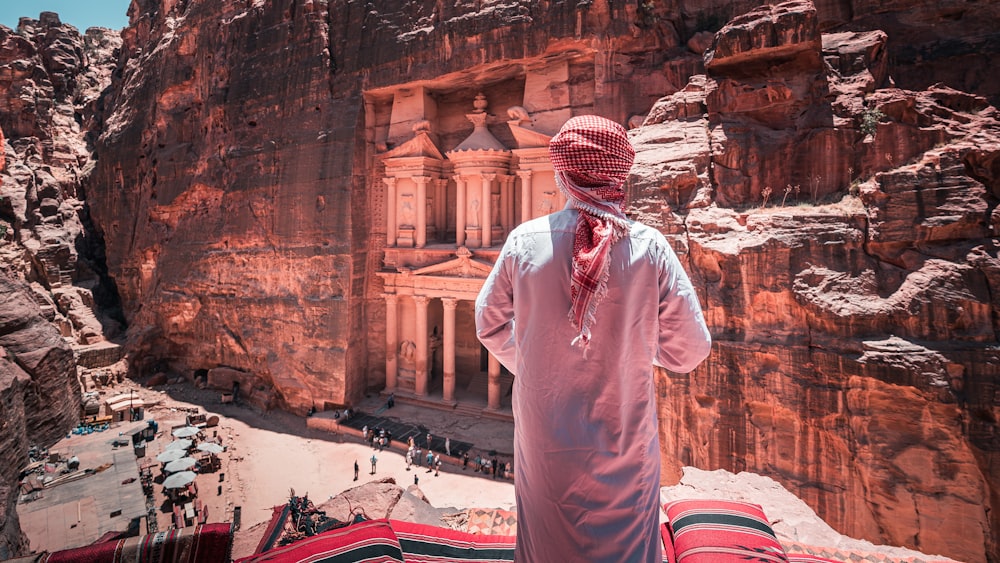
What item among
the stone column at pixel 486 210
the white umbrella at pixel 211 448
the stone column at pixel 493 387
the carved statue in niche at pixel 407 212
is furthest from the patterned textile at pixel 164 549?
the carved statue in niche at pixel 407 212

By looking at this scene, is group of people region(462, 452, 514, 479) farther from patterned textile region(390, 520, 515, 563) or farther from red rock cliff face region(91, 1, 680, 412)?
patterned textile region(390, 520, 515, 563)

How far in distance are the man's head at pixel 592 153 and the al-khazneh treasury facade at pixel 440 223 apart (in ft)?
45.5

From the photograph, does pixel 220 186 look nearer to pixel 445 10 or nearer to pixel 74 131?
pixel 445 10

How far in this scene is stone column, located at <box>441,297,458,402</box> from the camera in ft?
56.2

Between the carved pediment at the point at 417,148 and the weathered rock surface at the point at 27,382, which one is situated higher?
the carved pediment at the point at 417,148

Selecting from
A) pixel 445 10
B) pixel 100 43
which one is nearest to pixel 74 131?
pixel 100 43

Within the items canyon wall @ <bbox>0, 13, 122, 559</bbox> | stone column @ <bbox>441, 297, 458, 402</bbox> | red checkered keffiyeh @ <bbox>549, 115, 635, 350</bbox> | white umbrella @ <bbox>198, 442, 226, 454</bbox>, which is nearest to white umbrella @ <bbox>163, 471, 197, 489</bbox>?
white umbrella @ <bbox>198, 442, 226, 454</bbox>

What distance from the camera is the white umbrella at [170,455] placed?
13.1 m

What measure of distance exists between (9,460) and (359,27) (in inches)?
613

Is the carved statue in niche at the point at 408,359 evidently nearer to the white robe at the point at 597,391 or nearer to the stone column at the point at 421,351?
the stone column at the point at 421,351

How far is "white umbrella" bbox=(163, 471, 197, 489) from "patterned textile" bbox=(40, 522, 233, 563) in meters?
10.4

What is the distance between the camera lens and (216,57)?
813 inches

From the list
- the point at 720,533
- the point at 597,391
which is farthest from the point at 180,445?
the point at 597,391

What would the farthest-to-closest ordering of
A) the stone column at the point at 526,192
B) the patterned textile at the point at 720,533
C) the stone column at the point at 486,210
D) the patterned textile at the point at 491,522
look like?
the stone column at the point at 486,210 < the stone column at the point at 526,192 < the patterned textile at the point at 491,522 < the patterned textile at the point at 720,533
